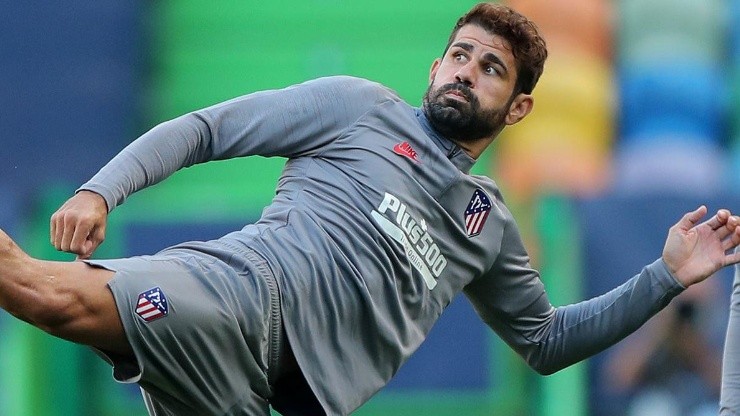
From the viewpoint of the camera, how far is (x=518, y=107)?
13.8 feet

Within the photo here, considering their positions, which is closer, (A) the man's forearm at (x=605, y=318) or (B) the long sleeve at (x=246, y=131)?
(B) the long sleeve at (x=246, y=131)

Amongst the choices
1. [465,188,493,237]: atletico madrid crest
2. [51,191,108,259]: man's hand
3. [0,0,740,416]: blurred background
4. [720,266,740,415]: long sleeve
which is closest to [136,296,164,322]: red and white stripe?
[51,191,108,259]: man's hand

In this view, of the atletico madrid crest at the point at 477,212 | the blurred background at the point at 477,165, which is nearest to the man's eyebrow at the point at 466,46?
the atletico madrid crest at the point at 477,212

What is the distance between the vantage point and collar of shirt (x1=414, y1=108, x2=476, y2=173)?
4.02 metres

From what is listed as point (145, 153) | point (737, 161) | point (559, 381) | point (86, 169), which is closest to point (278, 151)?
point (145, 153)

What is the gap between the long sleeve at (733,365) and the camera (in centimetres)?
411

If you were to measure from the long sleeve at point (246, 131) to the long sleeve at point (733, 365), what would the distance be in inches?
46.5

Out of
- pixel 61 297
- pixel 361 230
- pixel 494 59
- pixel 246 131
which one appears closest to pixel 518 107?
pixel 494 59

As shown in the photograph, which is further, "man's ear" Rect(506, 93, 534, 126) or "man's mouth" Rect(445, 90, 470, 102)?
"man's ear" Rect(506, 93, 534, 126)

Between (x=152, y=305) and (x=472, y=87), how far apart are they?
1.23 m

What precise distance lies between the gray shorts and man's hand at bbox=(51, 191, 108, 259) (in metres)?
0.05

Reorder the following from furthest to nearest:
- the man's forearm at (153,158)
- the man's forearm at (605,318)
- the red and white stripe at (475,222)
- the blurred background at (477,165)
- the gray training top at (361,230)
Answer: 1. the blurred background at (477,165)
2. the man's forearm at (605,318)
3. the red and white stripe at (475,222)
4. the gray training top at (361,230)
5. the man's forearm at (153,158)

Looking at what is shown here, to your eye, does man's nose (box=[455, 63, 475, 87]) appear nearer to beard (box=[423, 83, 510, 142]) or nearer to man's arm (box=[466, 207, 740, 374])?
beard (box=[423, 83, 510, 142])

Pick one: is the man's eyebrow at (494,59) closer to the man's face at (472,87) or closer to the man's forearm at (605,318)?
the man's face at (472,87)
